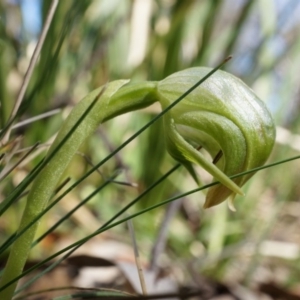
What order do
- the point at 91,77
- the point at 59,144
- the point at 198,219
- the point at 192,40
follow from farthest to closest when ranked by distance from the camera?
the point at 192,40
the point at 198,219
the point at 91,77
the point at 59,144

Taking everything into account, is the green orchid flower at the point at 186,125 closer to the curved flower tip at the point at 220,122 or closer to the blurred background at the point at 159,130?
the curved flower tip at the point at 220,122

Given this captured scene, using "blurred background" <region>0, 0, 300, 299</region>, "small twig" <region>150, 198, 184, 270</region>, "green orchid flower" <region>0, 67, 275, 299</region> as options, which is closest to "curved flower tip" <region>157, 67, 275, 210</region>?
"green orchid flower" <region>0, 67, 275, 299</region>

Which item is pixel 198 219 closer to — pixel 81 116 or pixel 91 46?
pixel 91 46

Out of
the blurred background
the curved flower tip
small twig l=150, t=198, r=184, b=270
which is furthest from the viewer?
the blurred background

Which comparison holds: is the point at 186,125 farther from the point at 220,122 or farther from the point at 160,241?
the point at 160,241

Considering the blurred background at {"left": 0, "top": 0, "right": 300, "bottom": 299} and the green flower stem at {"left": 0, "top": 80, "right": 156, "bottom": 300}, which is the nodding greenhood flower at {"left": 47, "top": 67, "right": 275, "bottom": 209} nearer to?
the green flower stem at {"left": 0, "top": 80, "right": 156, "bottom": 300}

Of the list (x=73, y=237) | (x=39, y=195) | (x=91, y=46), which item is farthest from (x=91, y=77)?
(x=39, y=195)

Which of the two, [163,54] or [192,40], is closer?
[163,54]
